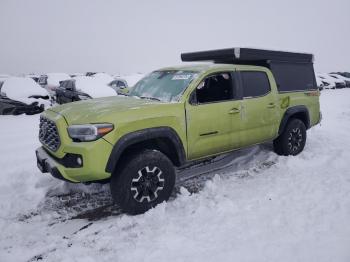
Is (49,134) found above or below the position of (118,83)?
below

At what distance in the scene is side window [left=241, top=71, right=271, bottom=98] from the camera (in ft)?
17.8

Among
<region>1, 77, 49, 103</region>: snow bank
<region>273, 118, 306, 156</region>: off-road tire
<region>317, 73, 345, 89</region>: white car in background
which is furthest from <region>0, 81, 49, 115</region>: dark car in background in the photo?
<region>317, 73, 345, 89</region>: white car in background

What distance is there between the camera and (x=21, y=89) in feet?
41.5

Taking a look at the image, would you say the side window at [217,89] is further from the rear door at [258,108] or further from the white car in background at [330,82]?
the white car in background at [330,82]

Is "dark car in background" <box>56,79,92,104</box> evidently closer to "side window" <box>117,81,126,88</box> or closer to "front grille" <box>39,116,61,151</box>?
"side window" <box>117,81,126,88</box>

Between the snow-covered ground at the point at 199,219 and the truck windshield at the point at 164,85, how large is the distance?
1433 mm

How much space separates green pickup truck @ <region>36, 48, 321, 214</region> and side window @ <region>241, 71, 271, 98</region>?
18mm

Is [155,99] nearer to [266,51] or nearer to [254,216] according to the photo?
[254,216]

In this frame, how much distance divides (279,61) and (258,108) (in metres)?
1.49

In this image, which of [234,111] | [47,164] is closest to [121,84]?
[234,111]

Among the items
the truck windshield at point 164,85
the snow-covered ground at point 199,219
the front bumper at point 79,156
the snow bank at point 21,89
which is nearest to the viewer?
the snow-covered ground at point 199,219

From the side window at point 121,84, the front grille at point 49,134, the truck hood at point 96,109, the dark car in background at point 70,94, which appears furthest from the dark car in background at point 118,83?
the front grille at point 49,134

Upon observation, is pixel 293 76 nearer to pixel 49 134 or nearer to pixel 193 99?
pixel 193 99

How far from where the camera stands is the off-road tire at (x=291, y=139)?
253 inches
